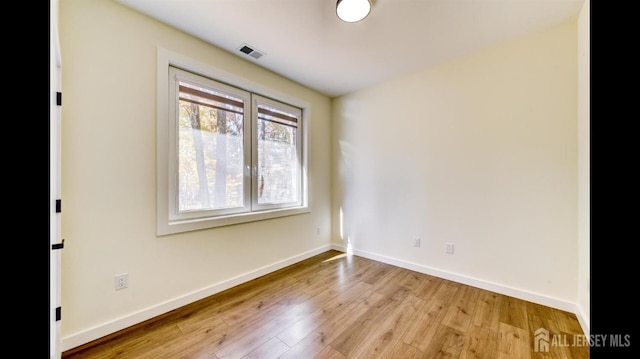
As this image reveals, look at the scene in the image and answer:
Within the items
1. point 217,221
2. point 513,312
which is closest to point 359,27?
point 217,221

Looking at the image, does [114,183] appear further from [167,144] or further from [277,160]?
[277,160]

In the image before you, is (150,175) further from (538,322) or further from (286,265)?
(538,322)

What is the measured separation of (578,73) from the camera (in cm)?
196

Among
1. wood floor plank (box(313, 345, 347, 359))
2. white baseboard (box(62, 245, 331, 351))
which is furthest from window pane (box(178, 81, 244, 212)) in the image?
wood floor plank (box(313, 345, 347, 359))

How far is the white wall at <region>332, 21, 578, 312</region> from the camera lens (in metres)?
2.07

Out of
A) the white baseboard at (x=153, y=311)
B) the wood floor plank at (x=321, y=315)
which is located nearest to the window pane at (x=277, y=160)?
the white baseboard at (x=153, y=311)

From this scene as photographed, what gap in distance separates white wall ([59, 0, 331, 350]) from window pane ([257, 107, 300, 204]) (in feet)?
2.78

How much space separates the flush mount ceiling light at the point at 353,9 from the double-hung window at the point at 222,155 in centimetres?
136

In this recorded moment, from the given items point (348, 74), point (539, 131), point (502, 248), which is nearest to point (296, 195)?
point (348, 74)

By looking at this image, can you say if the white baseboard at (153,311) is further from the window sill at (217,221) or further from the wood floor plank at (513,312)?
the wood floor plank at (513,312)

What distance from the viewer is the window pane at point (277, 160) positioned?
117 inches

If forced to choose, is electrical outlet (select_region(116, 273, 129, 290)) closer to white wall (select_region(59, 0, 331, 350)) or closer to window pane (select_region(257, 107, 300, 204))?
white wall (select_region(59, 0, 331, 350))

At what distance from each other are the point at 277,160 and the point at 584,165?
9.35ft

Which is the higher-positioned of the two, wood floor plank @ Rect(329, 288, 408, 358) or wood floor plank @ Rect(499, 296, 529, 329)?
wood floor plank @ Rect(499, 296, 529, 329)
